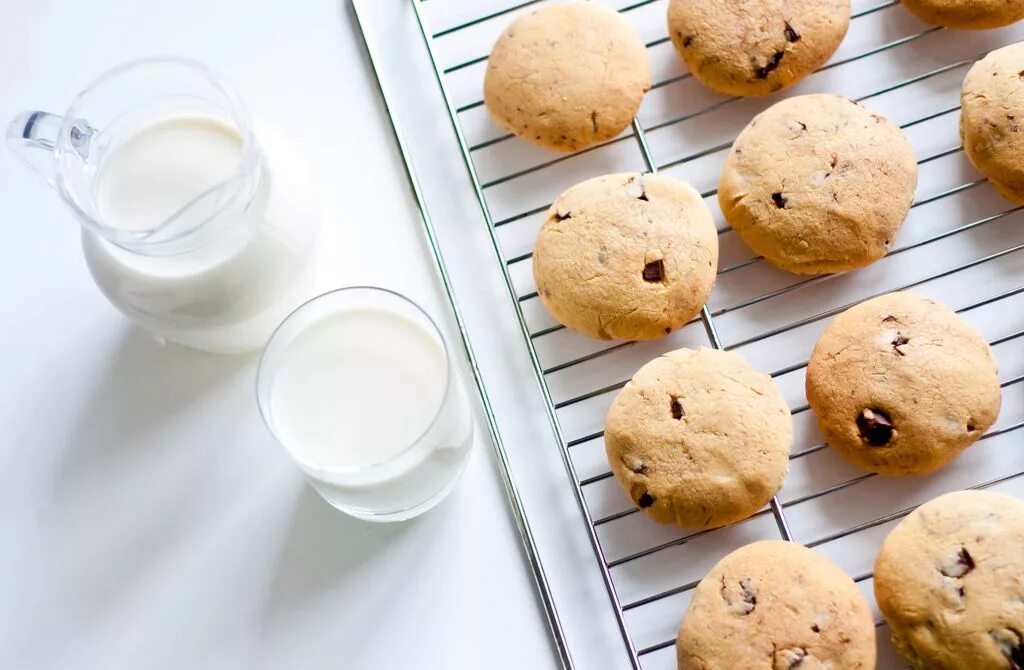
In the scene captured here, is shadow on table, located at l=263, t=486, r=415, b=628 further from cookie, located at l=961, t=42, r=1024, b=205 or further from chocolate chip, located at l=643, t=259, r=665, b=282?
cookie, located at l=961, t=42, r=1024, b=205

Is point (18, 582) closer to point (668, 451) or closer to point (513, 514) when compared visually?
point (513, 514)

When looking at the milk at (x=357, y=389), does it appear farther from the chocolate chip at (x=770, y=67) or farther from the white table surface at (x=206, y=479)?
the chocolate chip at (x=770, y=67)

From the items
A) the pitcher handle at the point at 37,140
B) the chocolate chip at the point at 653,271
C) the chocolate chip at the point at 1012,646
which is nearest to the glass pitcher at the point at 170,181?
the pitcher handle at the point at 37,140

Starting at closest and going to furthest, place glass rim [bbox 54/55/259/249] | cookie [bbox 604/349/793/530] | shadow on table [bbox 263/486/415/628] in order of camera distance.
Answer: glass rim [bbox 54/55/259/249], cookie [bbox 604/349/793/530], shadow on table [bbox 263/486/415/628]

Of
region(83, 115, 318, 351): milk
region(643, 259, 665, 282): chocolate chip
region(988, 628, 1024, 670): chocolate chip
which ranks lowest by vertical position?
region(988, 628, 1024, 670): chocolate chip

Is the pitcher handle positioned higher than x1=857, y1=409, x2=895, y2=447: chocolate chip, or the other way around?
the pitcher handle

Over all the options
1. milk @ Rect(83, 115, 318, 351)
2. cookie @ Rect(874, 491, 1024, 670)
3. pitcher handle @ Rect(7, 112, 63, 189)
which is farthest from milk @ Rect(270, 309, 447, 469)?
cookie @ Rect(874, 491, 1024, 670)

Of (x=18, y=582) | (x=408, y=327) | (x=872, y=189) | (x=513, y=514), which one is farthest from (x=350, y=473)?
(x=872, y=189)
